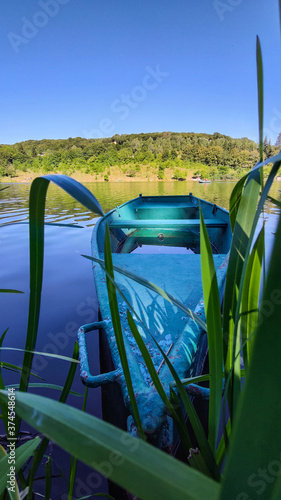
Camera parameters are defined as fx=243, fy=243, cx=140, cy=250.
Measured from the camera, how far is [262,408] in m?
0.13

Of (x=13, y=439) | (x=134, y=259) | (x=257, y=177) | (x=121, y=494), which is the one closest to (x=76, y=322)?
(x=134, y=259)

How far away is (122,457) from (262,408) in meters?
0.10

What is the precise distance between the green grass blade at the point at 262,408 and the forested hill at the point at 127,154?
21.9 metres

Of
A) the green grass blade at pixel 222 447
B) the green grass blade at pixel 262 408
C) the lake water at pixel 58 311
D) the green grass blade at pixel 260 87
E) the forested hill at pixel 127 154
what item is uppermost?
the forested hill at pixel 127 154

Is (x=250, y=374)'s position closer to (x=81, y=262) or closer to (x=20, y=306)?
(x=20, y=306)

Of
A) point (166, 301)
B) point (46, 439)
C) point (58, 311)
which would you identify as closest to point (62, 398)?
point (46, 439)

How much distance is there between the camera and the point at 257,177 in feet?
1.40

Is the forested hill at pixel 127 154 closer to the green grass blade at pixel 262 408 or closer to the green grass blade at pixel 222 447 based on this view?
the green grass blade at pixel 222 447

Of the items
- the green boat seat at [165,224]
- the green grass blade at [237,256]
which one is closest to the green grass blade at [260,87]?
the green grass blade at [237,256]

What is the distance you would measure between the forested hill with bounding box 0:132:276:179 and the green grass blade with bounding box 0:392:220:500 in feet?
71.9

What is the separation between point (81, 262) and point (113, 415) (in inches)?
128

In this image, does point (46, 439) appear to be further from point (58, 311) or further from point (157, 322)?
point (58, 311)

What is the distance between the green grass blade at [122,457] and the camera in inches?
6.2

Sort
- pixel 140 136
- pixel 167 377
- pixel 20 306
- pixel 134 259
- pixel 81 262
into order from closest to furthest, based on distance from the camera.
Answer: pixel 167 377 < pixel 134 259 < pixel 20 306 < pixel 81 262 < pixel 140 136
